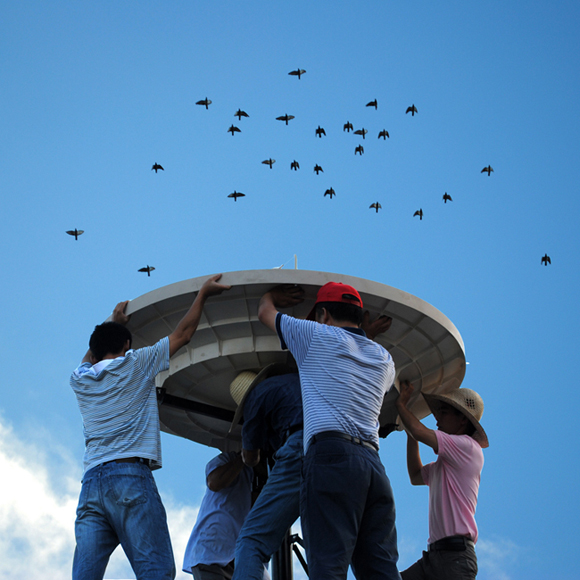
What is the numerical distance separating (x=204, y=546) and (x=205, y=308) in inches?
115

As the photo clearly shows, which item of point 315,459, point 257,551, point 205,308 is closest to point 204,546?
point 257,551

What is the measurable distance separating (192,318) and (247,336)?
4.86ft

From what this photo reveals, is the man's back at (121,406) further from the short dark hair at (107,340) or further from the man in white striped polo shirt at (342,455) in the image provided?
the man in white striped polo shirt at (342,455)

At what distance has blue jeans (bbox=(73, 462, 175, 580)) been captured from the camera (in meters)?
5.45

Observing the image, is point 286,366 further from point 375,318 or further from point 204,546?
point 204,546

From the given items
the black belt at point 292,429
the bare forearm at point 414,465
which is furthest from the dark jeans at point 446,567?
the black belt at point 292,429

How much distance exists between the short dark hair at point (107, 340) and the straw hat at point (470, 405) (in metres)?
4.27

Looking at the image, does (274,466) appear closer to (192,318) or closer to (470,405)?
(192,318)

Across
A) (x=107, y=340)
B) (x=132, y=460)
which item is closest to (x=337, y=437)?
(x=132, y=460)

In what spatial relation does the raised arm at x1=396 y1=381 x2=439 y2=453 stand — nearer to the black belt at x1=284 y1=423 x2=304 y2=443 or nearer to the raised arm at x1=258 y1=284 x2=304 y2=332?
the black belt at x1=284 y1=423 x2=304 y2=443

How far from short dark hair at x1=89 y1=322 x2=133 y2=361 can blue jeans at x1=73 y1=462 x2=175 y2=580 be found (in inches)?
52.9

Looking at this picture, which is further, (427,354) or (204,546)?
(427,354)

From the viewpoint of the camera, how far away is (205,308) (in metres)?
8.04

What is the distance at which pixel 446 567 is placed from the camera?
7.45m
